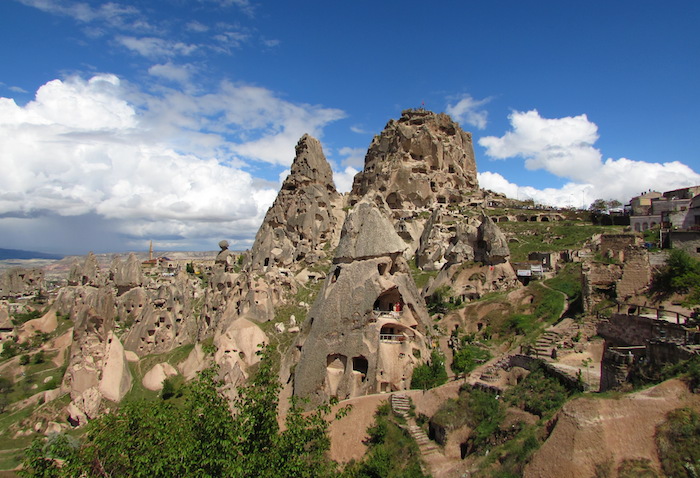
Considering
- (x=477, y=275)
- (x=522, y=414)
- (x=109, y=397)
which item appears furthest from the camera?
(x=477, y=275)

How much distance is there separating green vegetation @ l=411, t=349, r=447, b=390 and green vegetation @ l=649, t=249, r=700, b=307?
10731 mm

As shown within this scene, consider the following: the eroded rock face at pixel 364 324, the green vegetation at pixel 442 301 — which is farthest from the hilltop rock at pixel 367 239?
the green vegetation at pixel 442 301

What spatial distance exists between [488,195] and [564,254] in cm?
4127

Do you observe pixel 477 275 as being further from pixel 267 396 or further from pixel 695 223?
pixel 267 396

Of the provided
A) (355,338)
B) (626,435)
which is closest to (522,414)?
(626,435)

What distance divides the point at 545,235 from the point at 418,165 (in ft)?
92.9

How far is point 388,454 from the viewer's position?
1691 cm

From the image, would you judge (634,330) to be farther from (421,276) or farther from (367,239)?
(421,276)

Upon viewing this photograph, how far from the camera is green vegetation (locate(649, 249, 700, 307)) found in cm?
1889

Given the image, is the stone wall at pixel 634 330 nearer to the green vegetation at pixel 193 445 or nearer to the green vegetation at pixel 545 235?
the green vegetation at pixel 193 445

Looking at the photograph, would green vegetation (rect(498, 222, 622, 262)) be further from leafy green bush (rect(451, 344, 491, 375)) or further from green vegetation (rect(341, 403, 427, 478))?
green vegetation (rect(341, 403, 427, 478))

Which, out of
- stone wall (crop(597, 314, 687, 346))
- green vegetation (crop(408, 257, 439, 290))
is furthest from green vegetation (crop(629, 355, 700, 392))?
green vegetation (crop(408, 257, 439, 290))

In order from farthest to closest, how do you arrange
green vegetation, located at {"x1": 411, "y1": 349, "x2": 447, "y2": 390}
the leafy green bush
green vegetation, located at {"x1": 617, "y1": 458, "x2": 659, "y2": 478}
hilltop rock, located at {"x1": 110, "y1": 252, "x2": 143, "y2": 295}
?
1. hilltop rock, located at {"x1": 110, "y1": 252, "x2": 143, "y2": 295}
2. the leafy green bush
3. green vegetation, located at {"x1": 411, "y1": 349, "x2": 447, "y2": 390}
4. green vegetation, located at {"x1": 617, "y1": 458, "x2": 659, "y2": 478}

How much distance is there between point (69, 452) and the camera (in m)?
10.3
